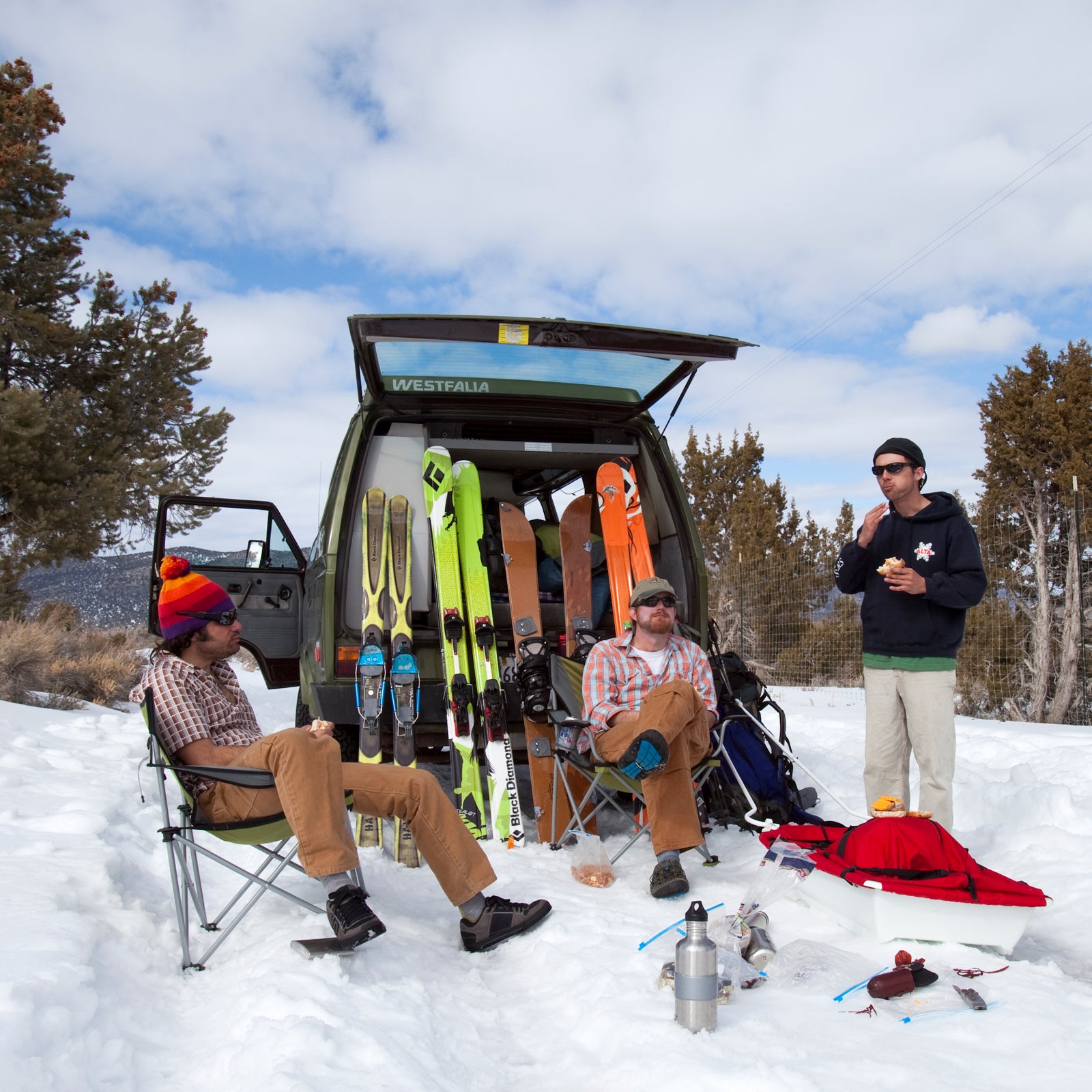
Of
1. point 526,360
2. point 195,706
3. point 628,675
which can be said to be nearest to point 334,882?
point 195,706

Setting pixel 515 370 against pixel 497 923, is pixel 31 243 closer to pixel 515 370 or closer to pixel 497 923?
pixel 515 370

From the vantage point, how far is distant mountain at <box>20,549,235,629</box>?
13562mm

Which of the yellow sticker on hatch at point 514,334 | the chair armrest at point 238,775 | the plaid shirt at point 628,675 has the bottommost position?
the chair armrest at point 238,775

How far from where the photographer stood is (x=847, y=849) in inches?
104

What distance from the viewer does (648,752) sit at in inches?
120

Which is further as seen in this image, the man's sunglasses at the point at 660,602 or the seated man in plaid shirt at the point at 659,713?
the man's sunglasses at the point at 660,602

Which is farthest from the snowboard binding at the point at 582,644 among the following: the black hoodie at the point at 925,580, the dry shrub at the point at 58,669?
the dry shrub at the point at 58,669

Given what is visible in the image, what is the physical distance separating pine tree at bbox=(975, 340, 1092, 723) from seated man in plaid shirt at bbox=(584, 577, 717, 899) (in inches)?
222

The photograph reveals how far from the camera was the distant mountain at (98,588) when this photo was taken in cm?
1356

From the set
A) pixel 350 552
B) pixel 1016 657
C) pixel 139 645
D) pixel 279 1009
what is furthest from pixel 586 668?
pixel 139 645

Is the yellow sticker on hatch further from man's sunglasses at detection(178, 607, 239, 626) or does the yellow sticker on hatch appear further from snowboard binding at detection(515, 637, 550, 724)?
man's sunglasses at detection(178, 607, 239, 626)

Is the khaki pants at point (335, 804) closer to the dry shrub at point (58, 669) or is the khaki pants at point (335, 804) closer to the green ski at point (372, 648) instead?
the green ski at point (372, 648)

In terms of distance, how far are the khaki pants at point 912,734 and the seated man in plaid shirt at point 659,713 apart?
635 millimetres

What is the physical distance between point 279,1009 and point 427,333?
2471 mm
